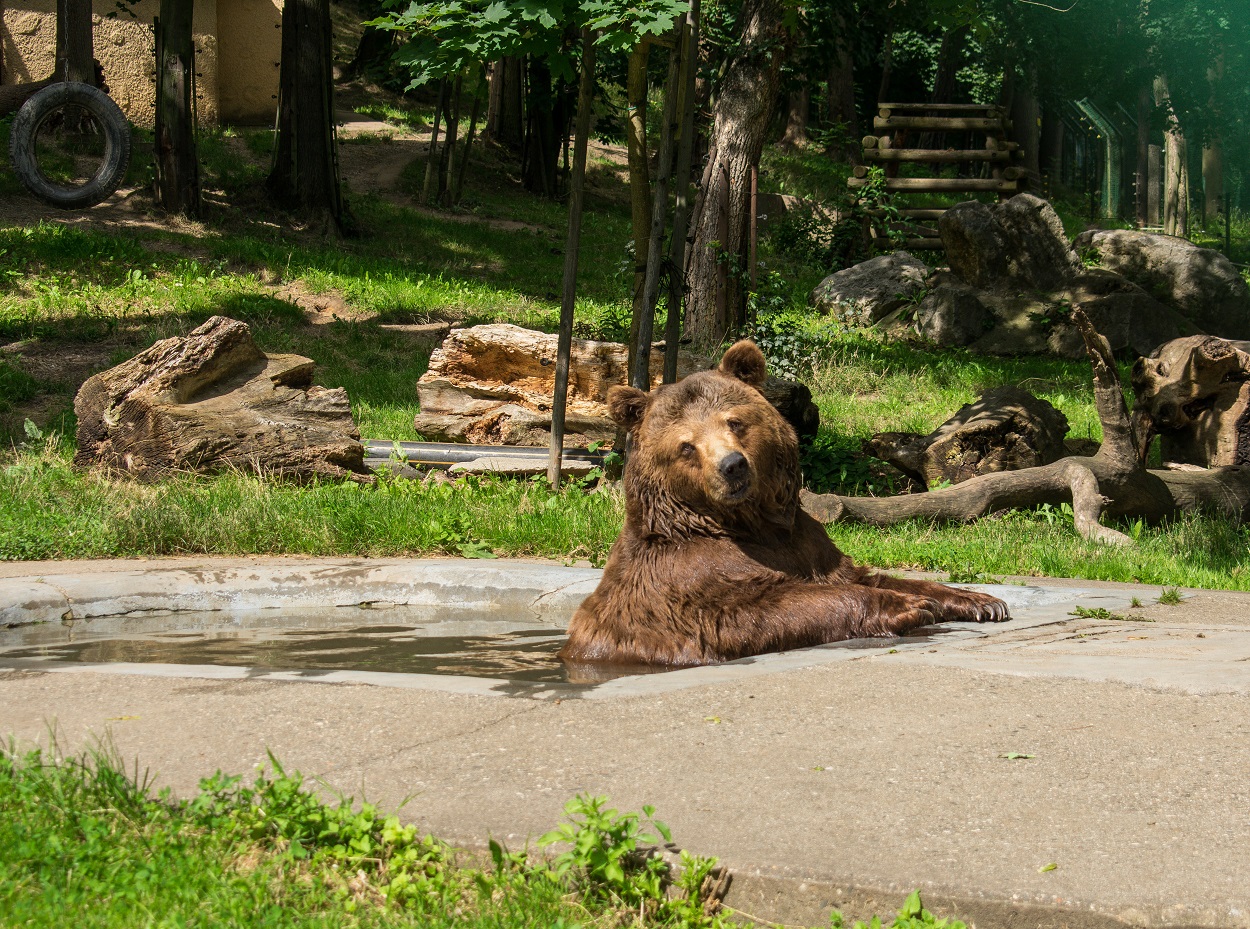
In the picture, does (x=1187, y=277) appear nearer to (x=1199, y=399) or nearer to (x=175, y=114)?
(x=1199, y=399)

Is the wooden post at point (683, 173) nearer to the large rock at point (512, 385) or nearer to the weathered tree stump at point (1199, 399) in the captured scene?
the large rock at point (512, 385)

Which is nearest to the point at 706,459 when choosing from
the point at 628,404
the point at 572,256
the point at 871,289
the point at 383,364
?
the point at 628,404

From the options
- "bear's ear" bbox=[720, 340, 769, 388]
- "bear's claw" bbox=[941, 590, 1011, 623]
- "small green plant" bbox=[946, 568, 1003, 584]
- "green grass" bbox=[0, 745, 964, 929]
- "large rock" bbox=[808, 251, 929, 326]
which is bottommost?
"small green plant" bbox=[946, 568, 1003, 584]

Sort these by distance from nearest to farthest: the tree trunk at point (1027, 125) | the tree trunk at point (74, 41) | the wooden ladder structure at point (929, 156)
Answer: the tree trunk at point (74, 41), the wooden ladder structure at point (929, 156), the tree trunk at point (1027, 125)

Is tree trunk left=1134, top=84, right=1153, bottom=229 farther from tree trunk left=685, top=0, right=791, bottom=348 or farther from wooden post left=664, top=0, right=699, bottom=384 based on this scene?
wooden post left=664, top=0, right=699, bottom=384

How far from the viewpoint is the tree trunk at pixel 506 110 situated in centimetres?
2688

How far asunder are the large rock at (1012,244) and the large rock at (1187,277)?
1.00 metres

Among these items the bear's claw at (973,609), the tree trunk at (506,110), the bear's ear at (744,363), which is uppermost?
the tree trunk at (506,110)

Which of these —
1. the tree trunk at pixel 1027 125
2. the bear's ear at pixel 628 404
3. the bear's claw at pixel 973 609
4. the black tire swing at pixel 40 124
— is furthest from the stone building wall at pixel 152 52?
the bear's claw at pixel 973 609

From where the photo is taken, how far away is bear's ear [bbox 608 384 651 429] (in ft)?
18.6

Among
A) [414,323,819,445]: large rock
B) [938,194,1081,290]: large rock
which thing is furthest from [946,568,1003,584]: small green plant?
[938,194,1081,290]: large rock

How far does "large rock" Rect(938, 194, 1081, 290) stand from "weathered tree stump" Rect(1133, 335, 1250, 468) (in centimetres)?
619

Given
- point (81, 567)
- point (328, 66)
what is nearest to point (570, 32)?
point (81, 567)

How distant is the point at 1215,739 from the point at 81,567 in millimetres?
5996
